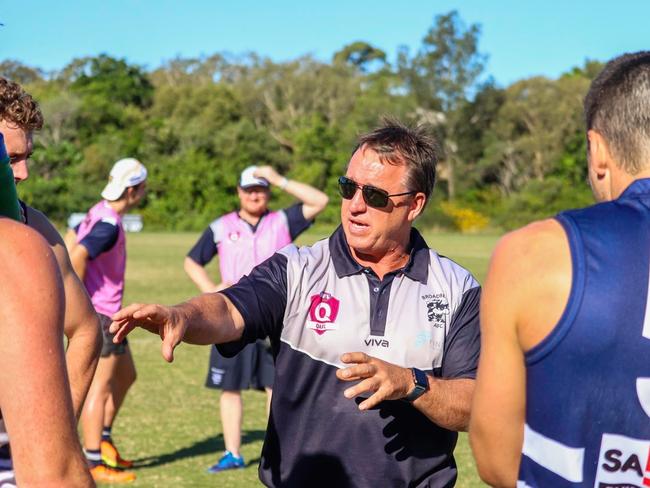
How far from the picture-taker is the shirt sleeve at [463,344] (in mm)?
3686

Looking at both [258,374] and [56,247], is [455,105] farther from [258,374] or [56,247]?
[56,247]

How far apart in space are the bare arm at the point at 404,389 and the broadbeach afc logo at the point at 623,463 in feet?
3.08

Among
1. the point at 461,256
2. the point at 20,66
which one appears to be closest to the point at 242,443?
the point at 461,256

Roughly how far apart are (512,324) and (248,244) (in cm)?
621

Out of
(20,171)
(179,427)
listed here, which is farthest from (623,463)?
(179,427)

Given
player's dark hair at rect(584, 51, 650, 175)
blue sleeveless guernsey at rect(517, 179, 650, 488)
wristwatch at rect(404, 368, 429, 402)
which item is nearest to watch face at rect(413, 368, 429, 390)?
wristwatch at rect(404, 368, 429, 402)

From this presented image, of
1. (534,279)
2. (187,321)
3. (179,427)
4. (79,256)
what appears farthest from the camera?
(179,427)

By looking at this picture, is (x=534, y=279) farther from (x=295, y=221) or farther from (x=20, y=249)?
(x=295, y=221)

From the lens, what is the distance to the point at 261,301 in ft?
11.9

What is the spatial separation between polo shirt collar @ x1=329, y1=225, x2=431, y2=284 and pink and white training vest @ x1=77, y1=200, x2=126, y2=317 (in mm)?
3966

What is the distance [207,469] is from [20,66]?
95510 mm

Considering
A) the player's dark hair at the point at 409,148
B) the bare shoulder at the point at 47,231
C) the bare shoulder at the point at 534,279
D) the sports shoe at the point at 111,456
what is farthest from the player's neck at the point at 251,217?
the bare shoulder at the point at 534,279

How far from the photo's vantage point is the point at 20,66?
9688 cm

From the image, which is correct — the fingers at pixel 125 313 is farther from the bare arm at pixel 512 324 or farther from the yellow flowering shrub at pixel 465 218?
the yellow flowering shrub at pixel 465 218
